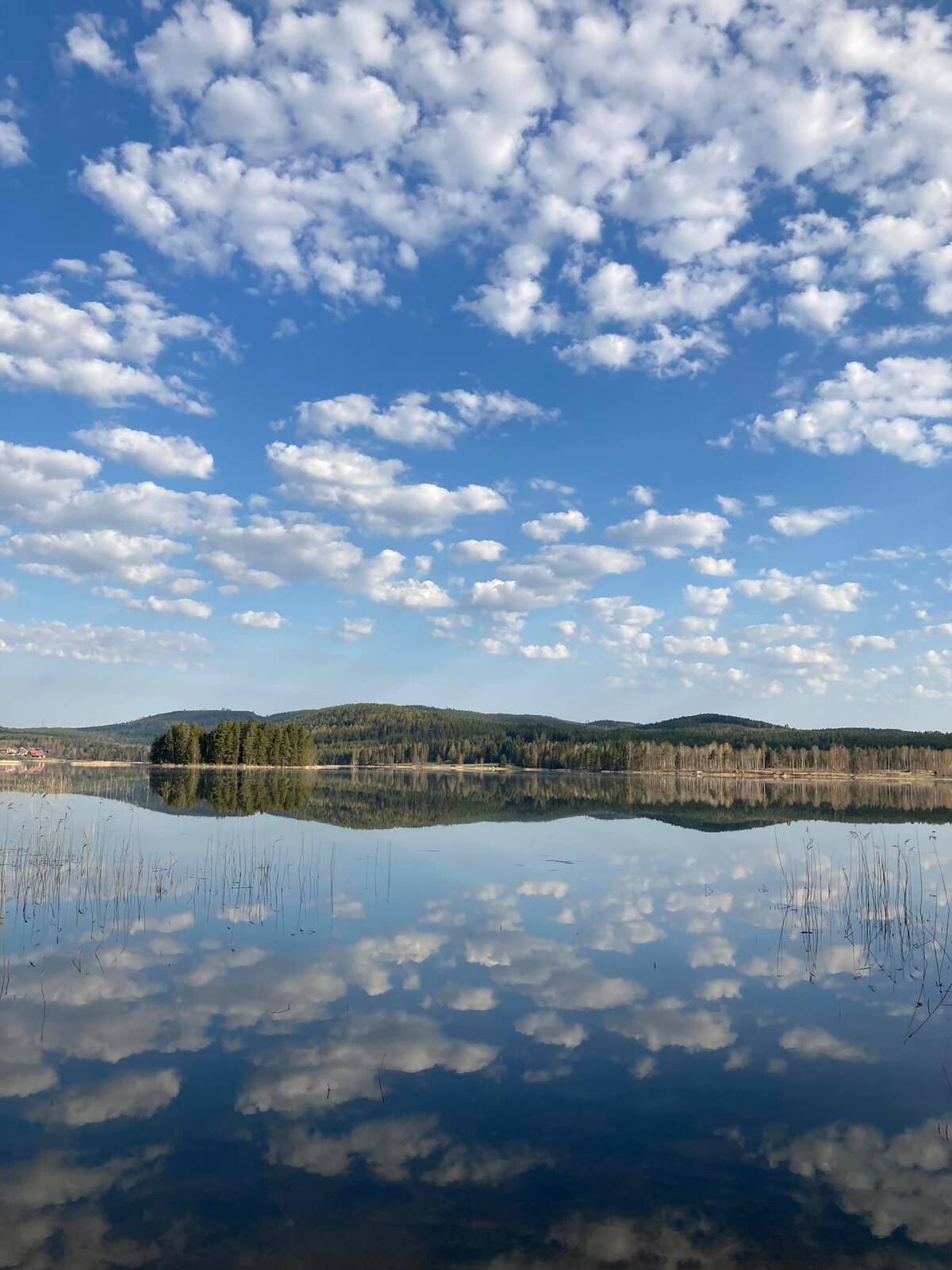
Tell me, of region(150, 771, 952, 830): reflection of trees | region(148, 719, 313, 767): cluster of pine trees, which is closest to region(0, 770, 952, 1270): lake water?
region(150, 771, 952, 830): reflection of trees

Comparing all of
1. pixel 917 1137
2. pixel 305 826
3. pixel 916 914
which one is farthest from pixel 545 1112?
pixel 305 826

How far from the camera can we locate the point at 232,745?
136m

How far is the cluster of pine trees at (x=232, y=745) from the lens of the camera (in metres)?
136

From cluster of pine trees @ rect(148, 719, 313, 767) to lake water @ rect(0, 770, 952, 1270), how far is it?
377ft

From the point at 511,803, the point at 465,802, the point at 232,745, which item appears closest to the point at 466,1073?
the point at 511,803

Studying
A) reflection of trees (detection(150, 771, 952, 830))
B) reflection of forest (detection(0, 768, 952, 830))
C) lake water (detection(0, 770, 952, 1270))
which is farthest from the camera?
reflection of trees (detection(150, 771, 952, 830))

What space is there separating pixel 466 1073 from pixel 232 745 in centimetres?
13249

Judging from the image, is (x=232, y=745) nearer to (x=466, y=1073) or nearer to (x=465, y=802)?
(x=465, y=802)

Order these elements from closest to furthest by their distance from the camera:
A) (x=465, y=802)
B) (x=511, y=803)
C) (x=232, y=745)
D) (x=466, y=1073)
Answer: (x=466, y=1073) < (x=511, y=803) < (x=465, y=802) < (x=232, y=745)

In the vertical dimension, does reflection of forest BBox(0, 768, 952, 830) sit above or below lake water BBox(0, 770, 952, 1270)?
below

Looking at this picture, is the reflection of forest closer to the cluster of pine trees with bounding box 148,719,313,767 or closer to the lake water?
the lake water

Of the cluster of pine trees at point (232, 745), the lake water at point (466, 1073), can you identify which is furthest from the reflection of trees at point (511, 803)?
the cluster of pine trees at point (232, 745)

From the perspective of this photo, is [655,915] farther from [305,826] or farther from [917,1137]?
[305,826]

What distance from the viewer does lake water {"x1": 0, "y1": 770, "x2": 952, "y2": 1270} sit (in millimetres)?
7148
